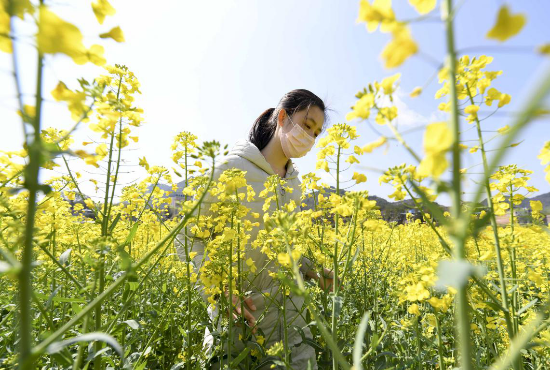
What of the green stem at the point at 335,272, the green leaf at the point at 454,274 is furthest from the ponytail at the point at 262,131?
the green leaf at the point at 454,274

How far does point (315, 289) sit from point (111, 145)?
2.20 metres

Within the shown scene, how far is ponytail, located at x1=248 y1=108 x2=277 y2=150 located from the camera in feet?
13.4

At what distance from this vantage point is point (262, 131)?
4.19 meters

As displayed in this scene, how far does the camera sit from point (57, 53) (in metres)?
0.55

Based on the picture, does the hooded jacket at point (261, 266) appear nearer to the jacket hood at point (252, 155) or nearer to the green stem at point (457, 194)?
the jacket hood at point (252, 155)

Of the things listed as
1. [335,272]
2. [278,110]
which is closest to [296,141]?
[278,110]

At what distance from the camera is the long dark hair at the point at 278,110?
3.77 meters

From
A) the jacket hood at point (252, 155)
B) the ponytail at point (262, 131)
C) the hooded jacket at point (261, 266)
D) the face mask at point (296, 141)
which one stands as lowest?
the hooded jacket at point (261, 266)

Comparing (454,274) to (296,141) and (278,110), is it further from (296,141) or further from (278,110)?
(278,110)

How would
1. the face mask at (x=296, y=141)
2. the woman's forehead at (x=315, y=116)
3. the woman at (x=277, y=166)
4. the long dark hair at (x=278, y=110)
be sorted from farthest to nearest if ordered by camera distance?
the long dark hair at (x=278, y=110), the woman's forehead at (x=315, y=116), the face mask at (x=296, y=141), the woman at (x=277, y=166)

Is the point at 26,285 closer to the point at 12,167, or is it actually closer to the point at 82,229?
the point at 12,167

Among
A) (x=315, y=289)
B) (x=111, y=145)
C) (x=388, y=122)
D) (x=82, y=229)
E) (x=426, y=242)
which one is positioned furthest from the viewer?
(x=426, y=242)

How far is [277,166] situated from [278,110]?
0.74 metres

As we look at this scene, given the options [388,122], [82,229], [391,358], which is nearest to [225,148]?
[388,122]
